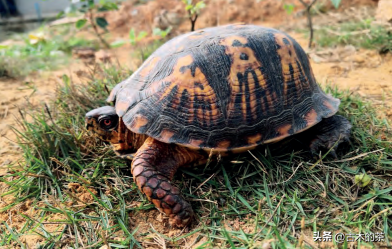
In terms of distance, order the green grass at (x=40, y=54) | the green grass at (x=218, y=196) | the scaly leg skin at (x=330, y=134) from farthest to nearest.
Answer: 1. the green grass at (x=40, y=54)
2. the scaly leg skin at (x=330, y=134)
3. the green grass at (x=218, y=196)

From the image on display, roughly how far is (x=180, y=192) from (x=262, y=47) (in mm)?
1336

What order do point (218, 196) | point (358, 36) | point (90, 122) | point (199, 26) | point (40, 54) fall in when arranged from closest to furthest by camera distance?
point (218, 196) → point (90, 122) → point (358, 36) → point (40, 54) → point (199, 26)

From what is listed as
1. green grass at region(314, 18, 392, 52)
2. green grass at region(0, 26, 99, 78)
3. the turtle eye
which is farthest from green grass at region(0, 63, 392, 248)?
green grass at region(0, 26, 99, 78)

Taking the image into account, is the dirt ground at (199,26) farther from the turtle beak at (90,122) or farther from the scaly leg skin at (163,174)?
the turtle beak at (90,122)

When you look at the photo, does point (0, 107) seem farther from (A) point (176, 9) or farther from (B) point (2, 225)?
(A) point (176, 9)

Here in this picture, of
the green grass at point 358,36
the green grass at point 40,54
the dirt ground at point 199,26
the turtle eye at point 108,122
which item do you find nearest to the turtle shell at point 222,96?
the turtle eye at point 108,122

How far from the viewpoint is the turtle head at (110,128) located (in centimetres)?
233

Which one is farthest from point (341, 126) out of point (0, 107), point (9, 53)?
point (9, 53)

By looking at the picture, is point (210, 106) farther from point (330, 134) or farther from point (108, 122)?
point (330, 134)

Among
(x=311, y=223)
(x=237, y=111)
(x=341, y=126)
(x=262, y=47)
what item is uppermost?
(x=262, y=47)

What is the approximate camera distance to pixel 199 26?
6.72 meters

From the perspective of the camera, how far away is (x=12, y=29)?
8.63 meters

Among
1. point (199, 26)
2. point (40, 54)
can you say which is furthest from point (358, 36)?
point (40, 54)

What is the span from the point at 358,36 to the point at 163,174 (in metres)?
4.28
